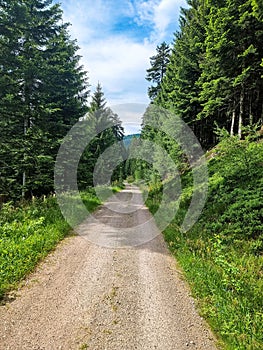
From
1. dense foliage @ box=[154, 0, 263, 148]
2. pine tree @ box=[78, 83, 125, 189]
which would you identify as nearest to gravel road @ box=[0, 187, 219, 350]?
dense foliage @ box=[154, 0, 263, 148]

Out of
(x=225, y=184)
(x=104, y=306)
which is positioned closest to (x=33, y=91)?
(x=225, y=184)

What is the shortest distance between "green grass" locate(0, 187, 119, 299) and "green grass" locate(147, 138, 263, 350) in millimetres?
3944

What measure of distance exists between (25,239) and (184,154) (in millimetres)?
15694

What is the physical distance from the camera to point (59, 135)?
53.4ft

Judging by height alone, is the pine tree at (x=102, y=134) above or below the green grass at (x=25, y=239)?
above

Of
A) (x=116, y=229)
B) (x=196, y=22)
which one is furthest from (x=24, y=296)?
(x=196, y=22)

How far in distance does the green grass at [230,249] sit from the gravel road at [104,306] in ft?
1.22

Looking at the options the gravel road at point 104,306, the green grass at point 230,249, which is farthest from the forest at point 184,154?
the gravel road at point 104,306

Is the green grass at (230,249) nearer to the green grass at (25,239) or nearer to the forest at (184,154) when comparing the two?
the forest at (184,154)

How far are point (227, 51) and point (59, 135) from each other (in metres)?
12.8

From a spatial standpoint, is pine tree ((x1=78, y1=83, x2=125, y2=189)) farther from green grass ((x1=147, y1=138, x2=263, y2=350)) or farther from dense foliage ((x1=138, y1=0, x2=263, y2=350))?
green grass ((x1=147, y1=138, x2=263, y2=350))

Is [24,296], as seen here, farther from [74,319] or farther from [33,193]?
[33,193]

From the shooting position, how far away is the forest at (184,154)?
17.4 feet

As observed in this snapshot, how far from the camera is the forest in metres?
5.29
